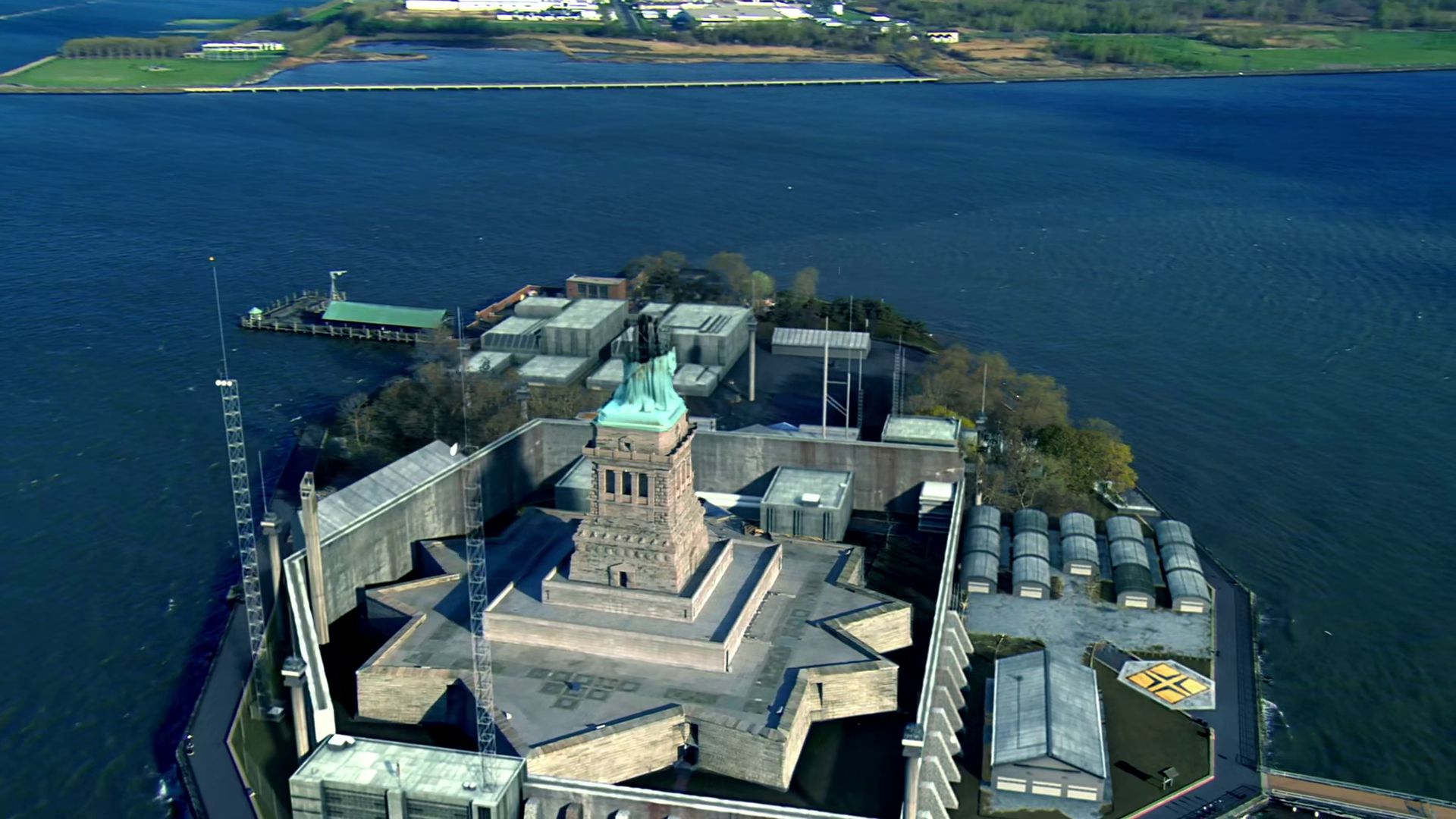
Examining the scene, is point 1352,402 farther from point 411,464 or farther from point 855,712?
point 411,464

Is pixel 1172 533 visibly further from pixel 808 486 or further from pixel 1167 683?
pixel 808 486

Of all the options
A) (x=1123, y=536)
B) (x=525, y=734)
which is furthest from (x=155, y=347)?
(x=1123, y=536)

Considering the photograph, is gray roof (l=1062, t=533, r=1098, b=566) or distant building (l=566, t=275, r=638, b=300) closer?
gray roof (l=1062, t=533, r=1098, b=566)

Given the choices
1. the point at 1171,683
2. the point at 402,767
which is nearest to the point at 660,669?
the point at 402,767

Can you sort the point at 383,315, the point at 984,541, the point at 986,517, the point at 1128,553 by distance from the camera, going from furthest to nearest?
the point at 383,315 < the point at 986,517 < the point at 984,541 < the point at 1128,553

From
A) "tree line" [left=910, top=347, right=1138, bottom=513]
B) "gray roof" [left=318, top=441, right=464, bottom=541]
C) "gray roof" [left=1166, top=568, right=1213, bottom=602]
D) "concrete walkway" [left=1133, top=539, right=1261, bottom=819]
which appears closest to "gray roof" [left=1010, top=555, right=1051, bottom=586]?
"gray roof" [left=1166, top=568, right=1213, bottom=602]

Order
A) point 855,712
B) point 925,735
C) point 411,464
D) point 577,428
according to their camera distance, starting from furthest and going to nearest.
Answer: point 577,428 → point 411,464 → point 855,712 → point 925,735

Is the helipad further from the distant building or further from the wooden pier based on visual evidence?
the wooden pier
